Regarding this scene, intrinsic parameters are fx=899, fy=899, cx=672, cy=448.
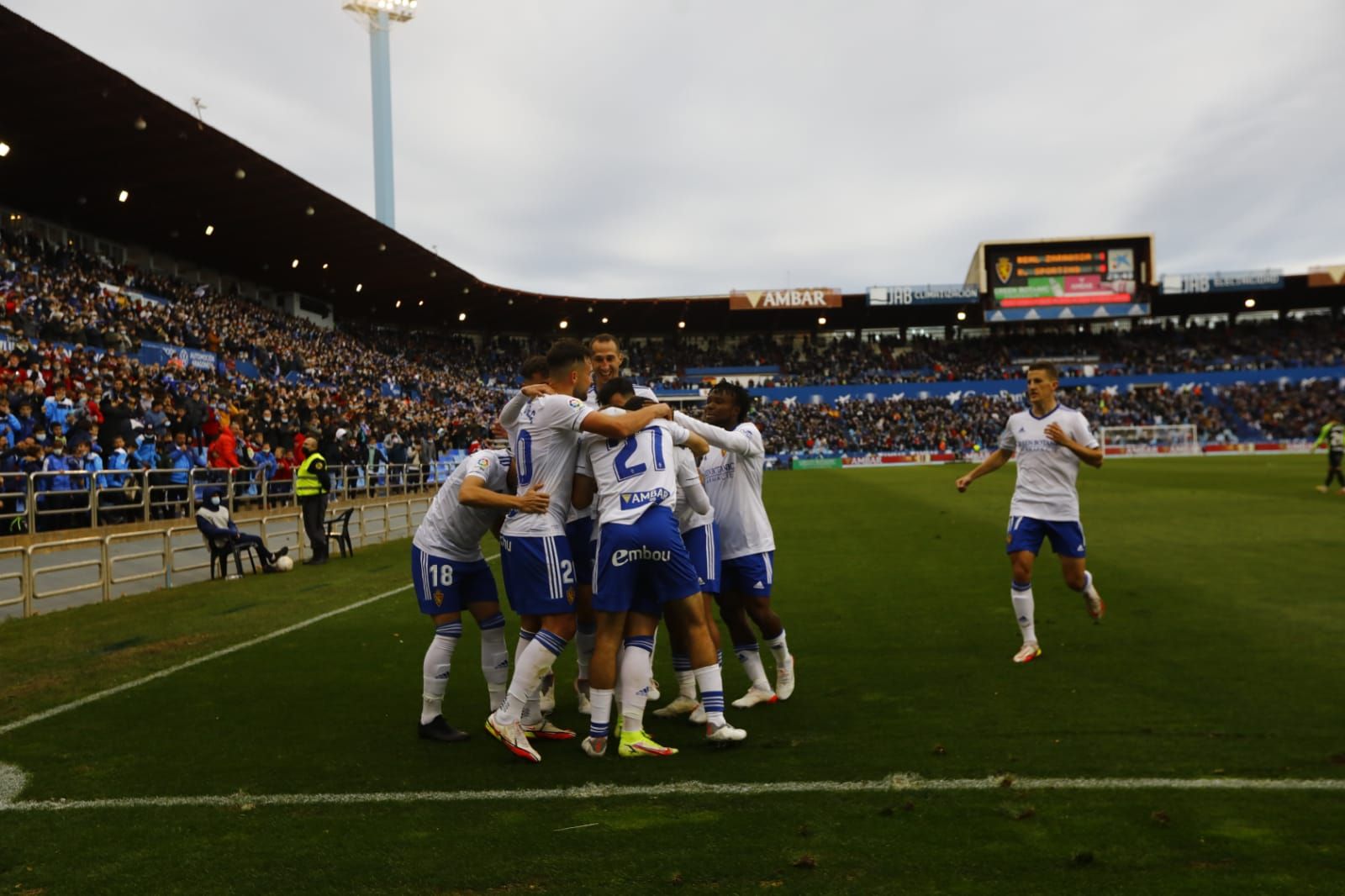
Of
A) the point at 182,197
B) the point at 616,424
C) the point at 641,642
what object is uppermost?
the point at 182,197

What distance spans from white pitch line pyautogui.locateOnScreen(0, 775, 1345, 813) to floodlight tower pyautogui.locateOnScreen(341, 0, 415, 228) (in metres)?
55.6

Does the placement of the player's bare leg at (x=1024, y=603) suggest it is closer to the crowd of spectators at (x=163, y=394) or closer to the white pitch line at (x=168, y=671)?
the white pitch line at (x=168, y=671)

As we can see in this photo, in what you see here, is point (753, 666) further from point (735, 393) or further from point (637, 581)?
point (735, 393)

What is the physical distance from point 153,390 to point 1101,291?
204ft

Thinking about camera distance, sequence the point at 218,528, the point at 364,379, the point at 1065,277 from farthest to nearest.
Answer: the point at 1065,277 → the point at 364,379 → the point at 218,528

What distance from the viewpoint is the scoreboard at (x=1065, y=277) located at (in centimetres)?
6425

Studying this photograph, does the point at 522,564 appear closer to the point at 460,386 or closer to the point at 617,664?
the point at 617,664

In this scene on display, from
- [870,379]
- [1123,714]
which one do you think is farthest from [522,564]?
[870,379]

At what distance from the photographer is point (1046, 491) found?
276 inches

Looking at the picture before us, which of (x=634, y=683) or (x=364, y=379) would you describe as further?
(x=364, y=379)

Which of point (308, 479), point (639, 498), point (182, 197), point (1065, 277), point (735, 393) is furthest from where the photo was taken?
point (1065, 277)

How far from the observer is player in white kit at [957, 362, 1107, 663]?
6852 millimetres

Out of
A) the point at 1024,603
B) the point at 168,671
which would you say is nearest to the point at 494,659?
the point at 168,671

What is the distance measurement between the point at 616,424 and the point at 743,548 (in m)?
1.56
